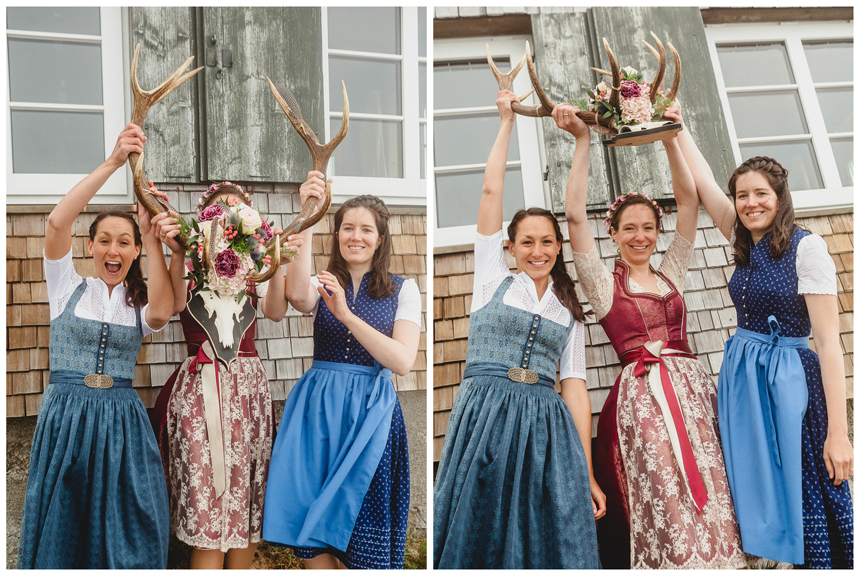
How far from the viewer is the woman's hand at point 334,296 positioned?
9.75 feet

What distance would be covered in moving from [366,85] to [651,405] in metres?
2.39

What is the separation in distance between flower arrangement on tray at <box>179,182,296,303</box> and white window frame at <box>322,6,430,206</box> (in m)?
0.79

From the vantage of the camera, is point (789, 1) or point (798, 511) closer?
point (798, 511)

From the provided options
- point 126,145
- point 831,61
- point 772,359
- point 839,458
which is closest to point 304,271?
point 126,145

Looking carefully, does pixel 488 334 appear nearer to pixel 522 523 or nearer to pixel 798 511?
pixel 522 523

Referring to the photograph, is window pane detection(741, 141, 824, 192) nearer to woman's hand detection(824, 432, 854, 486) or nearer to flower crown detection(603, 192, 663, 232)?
flower crown detection(603, 192, 663, 232)

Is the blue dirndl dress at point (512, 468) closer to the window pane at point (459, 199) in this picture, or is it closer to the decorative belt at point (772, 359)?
the window pane at point (459, 199)

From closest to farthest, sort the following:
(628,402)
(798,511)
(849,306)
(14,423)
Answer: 1. (798,511)
2. (628,402)
3. (14,423)
4. (849,306)

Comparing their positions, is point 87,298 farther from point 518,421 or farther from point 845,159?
point 845,159

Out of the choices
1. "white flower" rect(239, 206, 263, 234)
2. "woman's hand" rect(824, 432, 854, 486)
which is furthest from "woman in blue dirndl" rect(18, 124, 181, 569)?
"woman's hand" rect(824, 432, 854, 486)

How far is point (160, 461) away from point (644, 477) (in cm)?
232

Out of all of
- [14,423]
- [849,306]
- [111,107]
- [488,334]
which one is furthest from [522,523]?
[111,107]

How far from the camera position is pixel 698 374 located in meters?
3.11

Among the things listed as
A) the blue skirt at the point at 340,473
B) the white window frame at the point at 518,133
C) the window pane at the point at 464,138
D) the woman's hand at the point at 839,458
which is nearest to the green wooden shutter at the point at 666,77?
the white window frame at the point at 518,133
